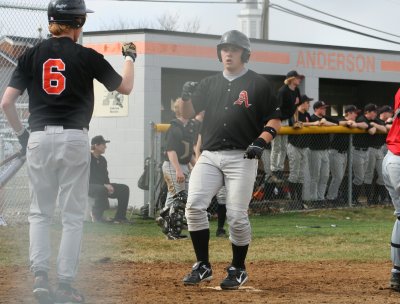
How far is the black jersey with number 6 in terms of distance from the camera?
7.21m

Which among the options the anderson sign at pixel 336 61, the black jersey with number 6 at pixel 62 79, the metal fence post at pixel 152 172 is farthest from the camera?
the anderson sign at pixel 336 61

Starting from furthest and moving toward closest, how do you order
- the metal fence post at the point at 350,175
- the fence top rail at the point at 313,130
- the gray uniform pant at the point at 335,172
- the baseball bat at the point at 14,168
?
the metal fence post at the point at 350,175, the gray uniform pant at the point at 335,172, the fence top rail at the point at 313,130, the baseball bat at the point at 14,168

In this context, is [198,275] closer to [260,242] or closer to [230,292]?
[230,292]

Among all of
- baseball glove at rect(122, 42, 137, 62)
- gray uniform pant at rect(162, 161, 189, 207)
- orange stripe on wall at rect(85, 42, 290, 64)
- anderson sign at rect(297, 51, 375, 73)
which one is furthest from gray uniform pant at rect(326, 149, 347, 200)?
baseball glove at rect(122, 42, 137, 62)

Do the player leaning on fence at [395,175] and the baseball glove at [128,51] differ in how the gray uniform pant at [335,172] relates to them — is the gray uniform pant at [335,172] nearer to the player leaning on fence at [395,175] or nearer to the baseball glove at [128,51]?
the player leaning on fence at [395,175]

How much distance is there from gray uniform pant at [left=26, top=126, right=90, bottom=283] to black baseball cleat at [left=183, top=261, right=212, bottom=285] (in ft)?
5.51

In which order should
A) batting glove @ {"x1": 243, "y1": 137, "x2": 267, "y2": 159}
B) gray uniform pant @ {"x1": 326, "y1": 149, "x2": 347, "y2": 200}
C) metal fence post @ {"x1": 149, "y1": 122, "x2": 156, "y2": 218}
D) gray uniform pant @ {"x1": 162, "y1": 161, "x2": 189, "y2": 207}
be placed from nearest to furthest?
batting glove @ {"x1": 243, "y1": 137, "x2": 267, "y2": 159} → gray uniform pant @ {"x1": 162, "y1": 161, "x2": 189, "y2": 207} → metal fence post @ {"x1": 149, "y1": 122, "x2": 156, "y2": 218} → gray uniform pant @ {"x1": 326, "y1": 149, "x2": 347, "y2": 200}

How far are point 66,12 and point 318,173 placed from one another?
12284mm

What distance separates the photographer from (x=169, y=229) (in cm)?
1366

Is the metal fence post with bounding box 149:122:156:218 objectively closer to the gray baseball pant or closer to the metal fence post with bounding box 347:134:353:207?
the gray baseball pant

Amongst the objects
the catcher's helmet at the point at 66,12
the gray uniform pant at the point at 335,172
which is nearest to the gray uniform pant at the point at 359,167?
the gray uniform pant at the point at 335,172

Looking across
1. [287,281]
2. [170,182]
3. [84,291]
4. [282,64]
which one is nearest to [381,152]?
[282,64]

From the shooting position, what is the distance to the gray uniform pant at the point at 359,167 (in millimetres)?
20180

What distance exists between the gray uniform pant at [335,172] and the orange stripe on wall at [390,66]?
Answer: 25.3 feet
